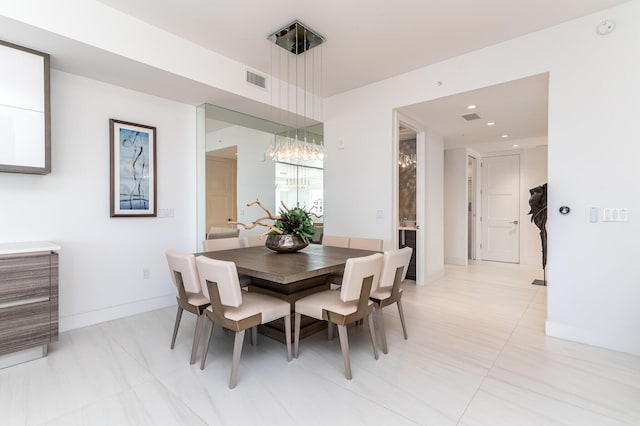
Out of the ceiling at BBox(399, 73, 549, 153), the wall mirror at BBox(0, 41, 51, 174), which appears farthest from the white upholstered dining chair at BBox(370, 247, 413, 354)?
the wall mirror at BBox(0, 41, 51, 174)

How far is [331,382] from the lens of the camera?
7.02 feet

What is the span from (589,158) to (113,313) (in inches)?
194

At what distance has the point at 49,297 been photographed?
8.26 ft

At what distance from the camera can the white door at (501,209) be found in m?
6.70

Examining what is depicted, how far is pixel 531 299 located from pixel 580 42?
3.02 meters

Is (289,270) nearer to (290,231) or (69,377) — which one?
(290,231)

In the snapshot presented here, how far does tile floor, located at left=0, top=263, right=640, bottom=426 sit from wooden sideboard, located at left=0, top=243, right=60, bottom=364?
0.67 ft

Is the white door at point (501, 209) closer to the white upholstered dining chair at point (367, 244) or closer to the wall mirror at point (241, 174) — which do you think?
the wall mirror at point (241, 174)

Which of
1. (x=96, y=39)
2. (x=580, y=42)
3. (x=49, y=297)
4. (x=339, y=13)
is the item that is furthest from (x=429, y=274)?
(x=96, y=39)

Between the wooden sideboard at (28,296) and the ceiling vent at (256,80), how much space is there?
264 cm

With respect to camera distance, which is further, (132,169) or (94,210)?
(132,169)

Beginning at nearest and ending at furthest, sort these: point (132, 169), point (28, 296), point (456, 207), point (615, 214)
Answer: point (28, 296)
point (615, 214)
point (132, 169)
point (456, 207)

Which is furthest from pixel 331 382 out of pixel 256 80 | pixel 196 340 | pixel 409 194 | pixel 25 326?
pixel 409 194

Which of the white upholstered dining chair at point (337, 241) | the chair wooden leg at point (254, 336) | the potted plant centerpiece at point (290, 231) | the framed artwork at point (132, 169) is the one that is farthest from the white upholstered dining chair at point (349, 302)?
the framed artwork at point (132, 169)
